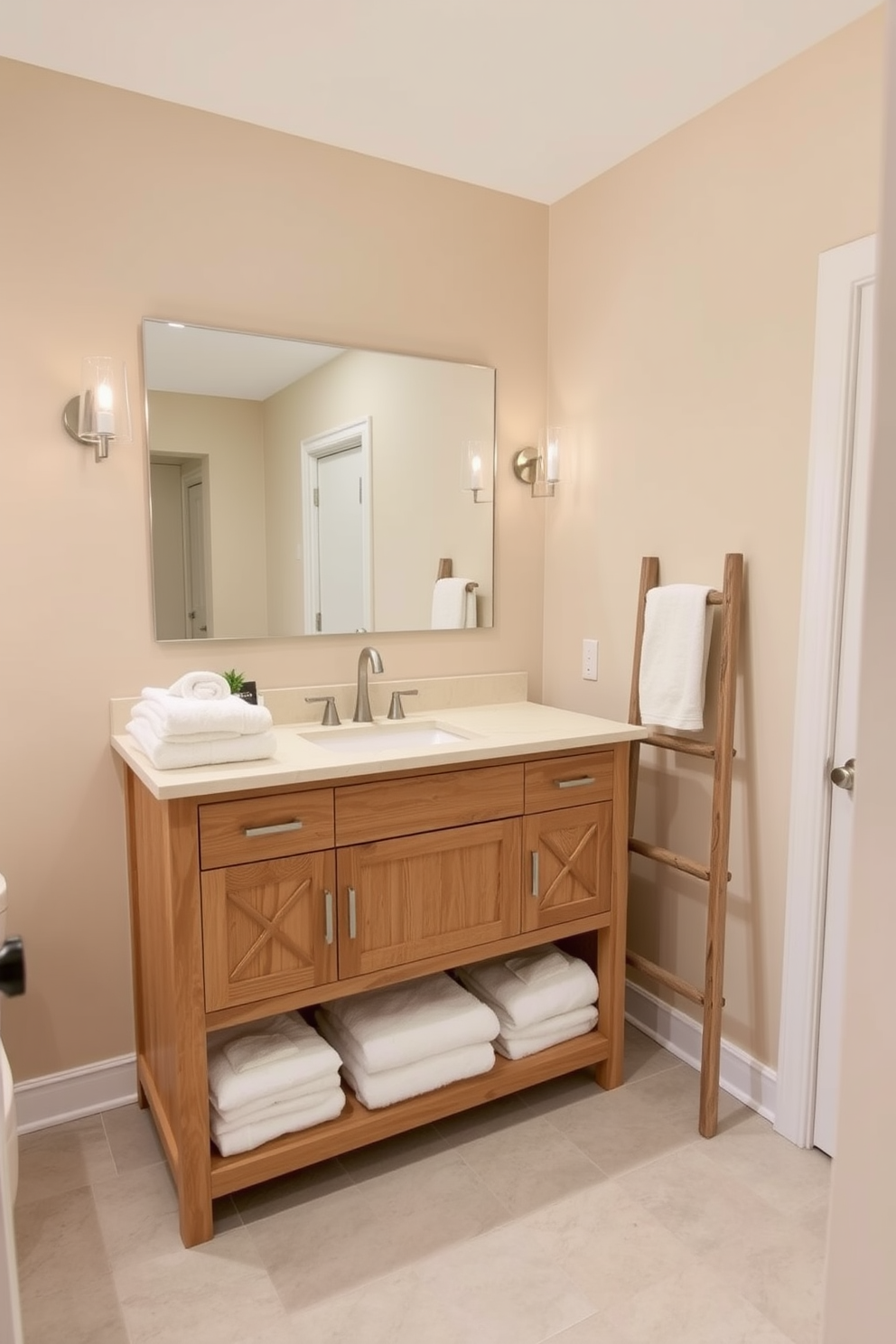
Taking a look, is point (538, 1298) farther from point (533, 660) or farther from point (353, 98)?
point (353, 98)

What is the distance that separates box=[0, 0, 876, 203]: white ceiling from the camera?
70.4 inches

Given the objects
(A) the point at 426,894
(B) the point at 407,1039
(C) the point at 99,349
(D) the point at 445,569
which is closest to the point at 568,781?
(A) the point at 426,894

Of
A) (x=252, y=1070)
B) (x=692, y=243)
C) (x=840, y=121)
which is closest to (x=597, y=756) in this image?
(x=252, y=1070)

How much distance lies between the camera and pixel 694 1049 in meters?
2.41

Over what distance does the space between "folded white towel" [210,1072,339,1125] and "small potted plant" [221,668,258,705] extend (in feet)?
3.06

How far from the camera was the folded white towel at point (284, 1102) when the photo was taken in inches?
70.8

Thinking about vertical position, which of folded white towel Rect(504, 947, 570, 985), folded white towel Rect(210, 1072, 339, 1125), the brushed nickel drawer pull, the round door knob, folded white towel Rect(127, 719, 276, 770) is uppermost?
folded white towel Rect(127, 719, 276, 770)

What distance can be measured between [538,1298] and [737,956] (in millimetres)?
959

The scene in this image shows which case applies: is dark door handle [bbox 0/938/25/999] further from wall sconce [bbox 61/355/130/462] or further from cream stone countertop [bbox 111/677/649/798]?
wall sconce [bbox 61/355/130/462]

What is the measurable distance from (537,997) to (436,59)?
224 centimetres

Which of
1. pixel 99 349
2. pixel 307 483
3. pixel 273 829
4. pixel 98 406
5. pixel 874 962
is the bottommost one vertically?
pixel 273 829

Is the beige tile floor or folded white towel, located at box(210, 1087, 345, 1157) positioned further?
folded white towel, located at box(210, 1087, 345, 1157)

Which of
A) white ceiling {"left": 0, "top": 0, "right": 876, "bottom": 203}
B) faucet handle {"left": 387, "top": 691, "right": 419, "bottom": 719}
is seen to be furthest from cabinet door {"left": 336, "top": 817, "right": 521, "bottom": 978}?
white ceiling {"left": 0, "top": 0, "right": 876, "bottom": 203}

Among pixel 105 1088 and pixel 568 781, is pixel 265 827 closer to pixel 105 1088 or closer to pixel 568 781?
pixel 568 781
